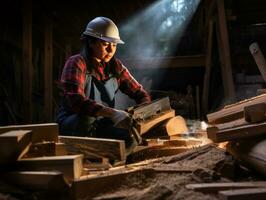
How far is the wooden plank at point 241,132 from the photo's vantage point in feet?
9.02

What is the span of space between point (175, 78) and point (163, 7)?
1933 millimetres

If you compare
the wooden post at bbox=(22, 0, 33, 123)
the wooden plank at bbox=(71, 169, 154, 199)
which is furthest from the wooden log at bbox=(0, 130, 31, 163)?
the wooden post at bbox=(22, 0, 33, 123)

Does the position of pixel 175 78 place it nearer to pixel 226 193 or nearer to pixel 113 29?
pixel 113 29

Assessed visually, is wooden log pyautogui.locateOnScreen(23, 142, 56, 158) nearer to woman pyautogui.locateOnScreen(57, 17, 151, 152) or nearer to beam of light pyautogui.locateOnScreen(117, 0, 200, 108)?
woman pyautogui.locateOnScreen(57, 17, 151, 152)

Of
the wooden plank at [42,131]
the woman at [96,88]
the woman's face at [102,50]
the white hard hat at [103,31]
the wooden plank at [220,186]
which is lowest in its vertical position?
the wooden plank at [220,186]

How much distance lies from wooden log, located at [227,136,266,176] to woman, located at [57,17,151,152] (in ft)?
4.32

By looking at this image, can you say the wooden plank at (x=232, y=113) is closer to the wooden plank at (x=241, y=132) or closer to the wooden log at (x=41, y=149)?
the wooden plank at (x=241, y=132)

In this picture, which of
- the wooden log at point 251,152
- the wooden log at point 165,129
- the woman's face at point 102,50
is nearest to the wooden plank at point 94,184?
the wooden log at point 251,152

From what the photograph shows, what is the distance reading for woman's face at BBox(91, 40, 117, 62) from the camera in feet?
15.9

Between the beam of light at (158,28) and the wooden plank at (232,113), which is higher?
the beam of light at (158,28)

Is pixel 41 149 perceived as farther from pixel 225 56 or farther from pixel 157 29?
pixel 157 29

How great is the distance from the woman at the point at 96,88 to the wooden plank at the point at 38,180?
58.3 inches

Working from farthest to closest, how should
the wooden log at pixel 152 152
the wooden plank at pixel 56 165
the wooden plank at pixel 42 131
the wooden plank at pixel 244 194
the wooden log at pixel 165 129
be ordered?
the wooden log at pixel 165 129, the wooden log at pixel 152 152, the wooden plank at pixel 42 131, the wooden plank at pixel 56 165, the wooden plank at pixel 244 194

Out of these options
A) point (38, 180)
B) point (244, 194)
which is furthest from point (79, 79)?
point (244, 194)
